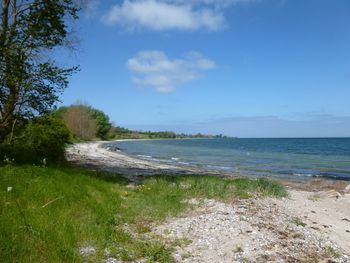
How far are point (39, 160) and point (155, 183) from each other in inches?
209

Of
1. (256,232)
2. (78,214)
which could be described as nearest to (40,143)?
(78,214)

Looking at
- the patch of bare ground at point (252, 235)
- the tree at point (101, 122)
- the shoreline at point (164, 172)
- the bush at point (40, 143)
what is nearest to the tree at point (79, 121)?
the tree at point (101, 122)

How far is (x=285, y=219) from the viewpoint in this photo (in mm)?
13422

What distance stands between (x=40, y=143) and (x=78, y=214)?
401 inches

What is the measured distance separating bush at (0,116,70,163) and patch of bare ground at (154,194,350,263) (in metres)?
7.95

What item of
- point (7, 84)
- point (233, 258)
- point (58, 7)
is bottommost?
point (233, 258)

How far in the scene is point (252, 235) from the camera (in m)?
10.9

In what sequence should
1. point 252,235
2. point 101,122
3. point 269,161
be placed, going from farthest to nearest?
1. point 101,122
2. point 269,161
3. point 252,235

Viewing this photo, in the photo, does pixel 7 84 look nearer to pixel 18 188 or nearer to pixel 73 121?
Answer: pixel 18 188

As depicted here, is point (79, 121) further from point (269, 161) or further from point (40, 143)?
point (40, 143)

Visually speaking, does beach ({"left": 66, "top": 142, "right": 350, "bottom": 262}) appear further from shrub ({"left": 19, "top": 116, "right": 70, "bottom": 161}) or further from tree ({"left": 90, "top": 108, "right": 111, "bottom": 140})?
tree ({"left": 90, "top": 108, "right": 111, "bottom": 140})

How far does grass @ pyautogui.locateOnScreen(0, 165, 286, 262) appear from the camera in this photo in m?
8.45

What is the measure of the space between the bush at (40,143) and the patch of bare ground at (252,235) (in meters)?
7.95

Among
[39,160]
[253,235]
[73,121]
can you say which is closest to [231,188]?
[253,235]
